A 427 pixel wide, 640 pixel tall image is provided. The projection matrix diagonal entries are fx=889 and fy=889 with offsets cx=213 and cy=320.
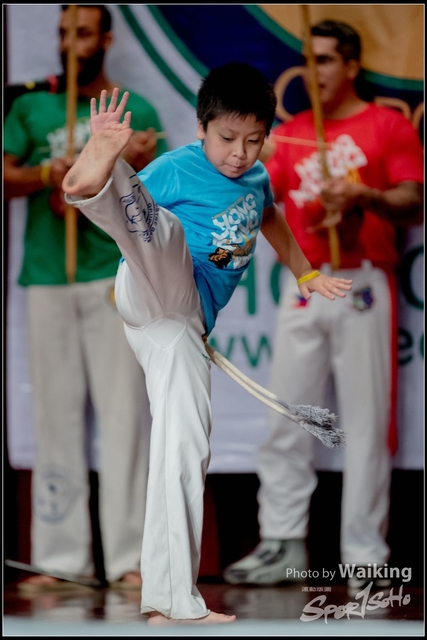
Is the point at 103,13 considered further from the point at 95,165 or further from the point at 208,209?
the point at 95,165

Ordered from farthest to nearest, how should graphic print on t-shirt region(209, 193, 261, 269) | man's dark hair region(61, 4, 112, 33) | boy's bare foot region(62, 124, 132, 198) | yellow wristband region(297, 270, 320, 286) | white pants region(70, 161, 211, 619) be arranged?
1. man's dark hair region(61, 4, 112, 33)
2. yellow wristband region(297, 270, 320, 286)
3. graphic print on t-shirt region(209, 193, 261, 269)
4. white pants region(70, 161, 211, 619)
5. boy's bare foot region(62, 124, 132, 198)

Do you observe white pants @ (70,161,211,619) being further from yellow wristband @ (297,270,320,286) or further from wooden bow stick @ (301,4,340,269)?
wooden bow stick @ (301,4,340,269)


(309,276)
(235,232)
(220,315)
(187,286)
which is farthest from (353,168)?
(187,286)

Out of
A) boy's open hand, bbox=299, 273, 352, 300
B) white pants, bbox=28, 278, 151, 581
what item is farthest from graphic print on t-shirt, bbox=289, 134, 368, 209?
boy's open hand, bbox=299, 273, 352, 300

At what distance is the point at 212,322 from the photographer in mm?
2039

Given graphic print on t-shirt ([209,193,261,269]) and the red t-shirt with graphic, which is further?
the red t-shirt with graphic

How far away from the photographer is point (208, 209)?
1960 mm

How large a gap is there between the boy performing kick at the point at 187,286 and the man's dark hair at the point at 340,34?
1215 millimetres

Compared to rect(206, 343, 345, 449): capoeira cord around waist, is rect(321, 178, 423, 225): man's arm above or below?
above

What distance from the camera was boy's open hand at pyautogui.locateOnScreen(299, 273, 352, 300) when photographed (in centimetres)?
198

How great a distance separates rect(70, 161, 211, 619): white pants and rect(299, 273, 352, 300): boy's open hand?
29 cm

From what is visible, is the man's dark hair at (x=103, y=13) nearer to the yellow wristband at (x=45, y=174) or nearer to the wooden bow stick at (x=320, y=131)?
the yellow wristband at (x=45, y=174)

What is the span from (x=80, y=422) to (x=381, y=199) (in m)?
1.29

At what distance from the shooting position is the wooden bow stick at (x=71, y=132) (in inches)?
118
